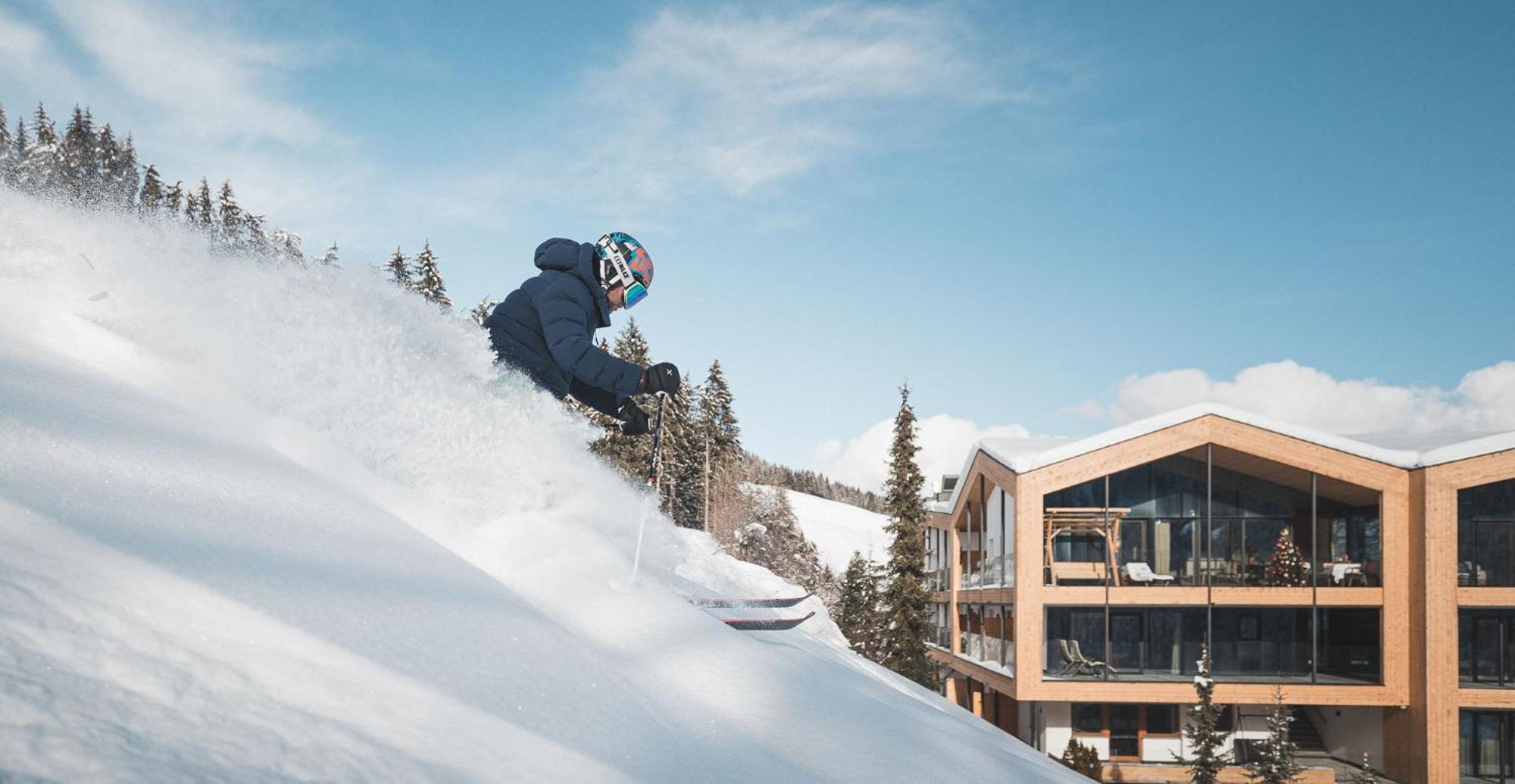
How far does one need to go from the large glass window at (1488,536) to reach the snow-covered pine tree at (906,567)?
16.3 meters

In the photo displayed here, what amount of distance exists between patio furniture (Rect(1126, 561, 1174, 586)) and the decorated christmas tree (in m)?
2.65

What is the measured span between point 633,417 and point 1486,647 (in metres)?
27.0

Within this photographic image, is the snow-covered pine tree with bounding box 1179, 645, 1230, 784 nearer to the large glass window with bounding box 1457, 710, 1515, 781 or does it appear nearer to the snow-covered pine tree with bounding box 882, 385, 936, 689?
the large glass window with bounding box 1457, 710, 1515, 781

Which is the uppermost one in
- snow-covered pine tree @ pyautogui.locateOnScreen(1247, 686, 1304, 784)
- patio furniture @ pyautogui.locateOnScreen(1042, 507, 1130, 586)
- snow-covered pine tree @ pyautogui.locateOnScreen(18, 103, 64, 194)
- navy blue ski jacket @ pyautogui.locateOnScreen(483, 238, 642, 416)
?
snow-covered pine tree @ pyautogui.locateOnScreen(18, 103, 64, 194)

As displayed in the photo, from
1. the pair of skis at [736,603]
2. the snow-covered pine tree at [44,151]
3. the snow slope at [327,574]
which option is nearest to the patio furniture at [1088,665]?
the pair of skis at [736,603]

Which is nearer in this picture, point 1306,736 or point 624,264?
point 624,264

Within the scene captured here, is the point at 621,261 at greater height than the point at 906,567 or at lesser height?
greater

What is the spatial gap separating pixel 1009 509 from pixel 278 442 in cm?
2510

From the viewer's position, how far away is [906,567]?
33.7 m

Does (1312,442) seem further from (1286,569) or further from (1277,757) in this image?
(1277,757)

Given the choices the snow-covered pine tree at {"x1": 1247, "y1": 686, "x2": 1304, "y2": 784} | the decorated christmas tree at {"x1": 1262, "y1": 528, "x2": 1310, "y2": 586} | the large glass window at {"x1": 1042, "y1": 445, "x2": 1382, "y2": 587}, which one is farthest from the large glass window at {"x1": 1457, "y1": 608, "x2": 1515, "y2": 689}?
the snow-covered pine tree at {"x1": 1247, "y1": 686, "x2": 1304, "y2": 784}

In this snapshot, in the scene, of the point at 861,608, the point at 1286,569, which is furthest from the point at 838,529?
the point at 1286,569

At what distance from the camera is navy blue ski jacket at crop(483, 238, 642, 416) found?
4.66 metres

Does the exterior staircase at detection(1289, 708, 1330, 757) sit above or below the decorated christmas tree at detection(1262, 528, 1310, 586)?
below
